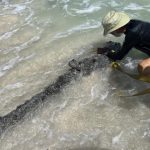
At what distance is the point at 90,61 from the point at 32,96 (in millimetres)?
1200

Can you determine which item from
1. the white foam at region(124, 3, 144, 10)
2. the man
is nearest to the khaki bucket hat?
the man

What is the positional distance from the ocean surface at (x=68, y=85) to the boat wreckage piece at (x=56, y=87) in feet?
0.26

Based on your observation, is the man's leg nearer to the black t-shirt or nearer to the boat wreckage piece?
the black t-shirt

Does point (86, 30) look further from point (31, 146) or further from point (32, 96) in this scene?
point (31, 146)

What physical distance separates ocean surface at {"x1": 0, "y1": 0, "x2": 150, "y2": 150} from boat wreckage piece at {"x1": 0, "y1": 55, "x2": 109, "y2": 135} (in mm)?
80

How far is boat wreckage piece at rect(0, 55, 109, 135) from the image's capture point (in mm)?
4652

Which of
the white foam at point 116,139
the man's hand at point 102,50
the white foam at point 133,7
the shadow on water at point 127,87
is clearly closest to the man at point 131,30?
the shadow on water at point 127,87

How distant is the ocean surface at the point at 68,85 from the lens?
173 inches

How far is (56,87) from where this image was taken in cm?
521

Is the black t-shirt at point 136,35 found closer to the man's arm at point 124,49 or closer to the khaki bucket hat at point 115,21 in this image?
the man's arm at point 124,49

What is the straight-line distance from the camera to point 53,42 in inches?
258

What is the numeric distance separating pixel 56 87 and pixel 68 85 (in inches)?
7.8

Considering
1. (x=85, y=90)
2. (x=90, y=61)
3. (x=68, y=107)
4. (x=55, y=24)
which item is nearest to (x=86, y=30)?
(x=55, y=24)

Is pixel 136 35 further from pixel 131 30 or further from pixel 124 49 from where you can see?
pixel 124 49
